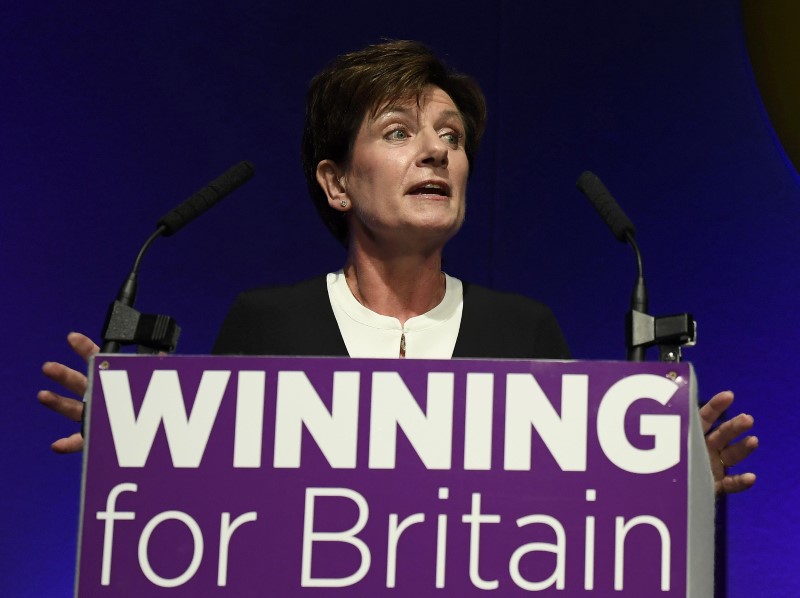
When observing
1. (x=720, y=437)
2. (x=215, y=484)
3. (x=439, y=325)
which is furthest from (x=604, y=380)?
(x=439, y=325)

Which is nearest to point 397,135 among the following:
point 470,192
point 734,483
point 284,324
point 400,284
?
point 400,284

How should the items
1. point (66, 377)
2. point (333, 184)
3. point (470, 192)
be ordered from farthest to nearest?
point (470, 192) < point (333, 184) < point (66, 377)

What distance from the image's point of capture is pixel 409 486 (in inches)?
40.0

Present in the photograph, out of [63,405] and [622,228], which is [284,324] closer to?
[63,405]

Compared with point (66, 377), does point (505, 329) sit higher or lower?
higher

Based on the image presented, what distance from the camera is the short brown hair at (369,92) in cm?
162

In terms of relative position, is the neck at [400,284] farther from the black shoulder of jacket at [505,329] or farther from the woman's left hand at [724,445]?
the woman's left hand at [724,445]

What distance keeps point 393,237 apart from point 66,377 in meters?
0.52

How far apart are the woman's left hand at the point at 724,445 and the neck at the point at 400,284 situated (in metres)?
0.51

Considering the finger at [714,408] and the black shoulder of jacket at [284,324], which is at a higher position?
the black shoulder of jacket at [284,324]

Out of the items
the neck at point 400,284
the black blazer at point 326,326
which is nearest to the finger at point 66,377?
the black blazer at point 326,326

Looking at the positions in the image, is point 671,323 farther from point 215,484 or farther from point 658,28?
point 658,28

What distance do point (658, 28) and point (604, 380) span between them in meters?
1.53

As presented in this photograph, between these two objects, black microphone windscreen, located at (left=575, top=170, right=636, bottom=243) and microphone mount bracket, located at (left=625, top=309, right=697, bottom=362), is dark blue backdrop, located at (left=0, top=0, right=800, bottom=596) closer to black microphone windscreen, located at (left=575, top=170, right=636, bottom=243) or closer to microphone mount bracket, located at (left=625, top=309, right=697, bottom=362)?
black microphone windscreen, located at (left=575, top=170, right=636, bottom=243)
